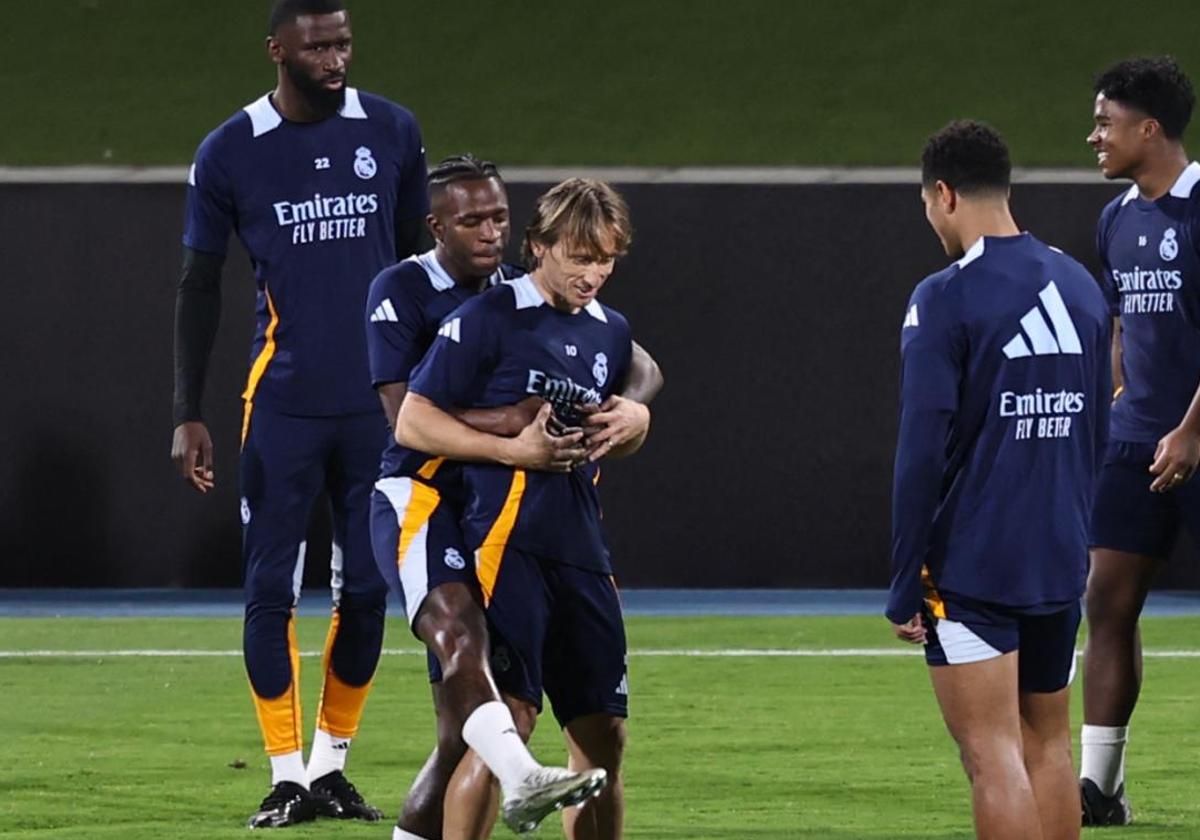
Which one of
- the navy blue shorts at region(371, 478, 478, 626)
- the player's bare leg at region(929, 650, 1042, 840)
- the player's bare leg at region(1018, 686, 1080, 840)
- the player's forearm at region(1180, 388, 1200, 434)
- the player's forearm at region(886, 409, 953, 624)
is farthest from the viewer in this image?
the player's forearm at region(1180, 388, 1200, 434)

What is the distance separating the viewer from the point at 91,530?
1259 centimetres

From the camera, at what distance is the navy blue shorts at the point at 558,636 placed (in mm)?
5008

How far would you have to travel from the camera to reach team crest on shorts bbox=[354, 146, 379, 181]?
667 cm

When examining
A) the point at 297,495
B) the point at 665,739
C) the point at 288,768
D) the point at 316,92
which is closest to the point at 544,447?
the point at 297,495

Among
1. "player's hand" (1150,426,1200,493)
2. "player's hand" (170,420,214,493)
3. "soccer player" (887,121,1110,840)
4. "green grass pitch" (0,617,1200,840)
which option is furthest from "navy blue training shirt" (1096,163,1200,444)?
"player's hand" (170,420,214,493)

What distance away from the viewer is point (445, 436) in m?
5.01

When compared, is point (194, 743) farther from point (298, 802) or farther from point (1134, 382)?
point (1134, 382)

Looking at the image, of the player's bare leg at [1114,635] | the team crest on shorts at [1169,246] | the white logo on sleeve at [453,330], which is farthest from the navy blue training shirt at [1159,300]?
the white logo on sleeve at [453,330]

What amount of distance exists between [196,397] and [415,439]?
5.94 ft

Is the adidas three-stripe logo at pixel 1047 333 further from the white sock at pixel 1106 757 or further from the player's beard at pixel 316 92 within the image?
the player's beard at pixel 316 92

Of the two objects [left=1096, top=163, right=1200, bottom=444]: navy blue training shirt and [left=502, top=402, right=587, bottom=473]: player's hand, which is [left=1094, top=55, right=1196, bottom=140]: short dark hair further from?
[left=502, top=402, right=587, bottom=473]: player's hand

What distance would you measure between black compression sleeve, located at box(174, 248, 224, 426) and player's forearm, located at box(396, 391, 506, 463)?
1758mm

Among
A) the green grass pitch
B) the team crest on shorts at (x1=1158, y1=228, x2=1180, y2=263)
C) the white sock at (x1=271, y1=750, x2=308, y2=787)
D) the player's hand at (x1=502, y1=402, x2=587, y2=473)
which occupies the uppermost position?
the team crest on shorts at (x1=1158, y1=228, x2=1180, y2=263)

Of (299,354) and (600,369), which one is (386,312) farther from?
(299,354)
